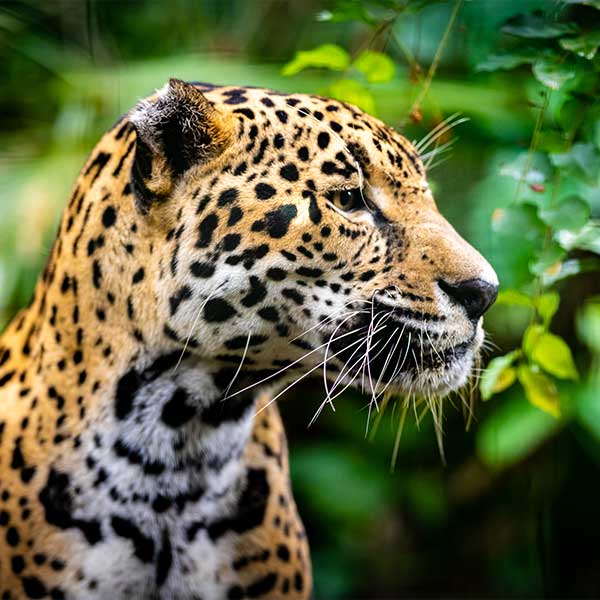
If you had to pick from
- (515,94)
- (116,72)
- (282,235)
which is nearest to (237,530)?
(282,235)

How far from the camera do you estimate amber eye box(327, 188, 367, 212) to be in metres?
2.22

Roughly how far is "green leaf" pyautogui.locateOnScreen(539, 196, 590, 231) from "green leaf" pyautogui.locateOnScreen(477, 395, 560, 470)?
7.73ft

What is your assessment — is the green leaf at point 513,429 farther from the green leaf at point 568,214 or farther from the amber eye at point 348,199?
the amber eye at point 348,199

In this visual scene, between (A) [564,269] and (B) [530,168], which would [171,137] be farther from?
(A) [564,269]

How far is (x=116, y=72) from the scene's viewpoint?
457 centimetres

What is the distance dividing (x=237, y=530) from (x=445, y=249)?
927 millimetres

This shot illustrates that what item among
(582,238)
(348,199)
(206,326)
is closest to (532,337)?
(582,238)

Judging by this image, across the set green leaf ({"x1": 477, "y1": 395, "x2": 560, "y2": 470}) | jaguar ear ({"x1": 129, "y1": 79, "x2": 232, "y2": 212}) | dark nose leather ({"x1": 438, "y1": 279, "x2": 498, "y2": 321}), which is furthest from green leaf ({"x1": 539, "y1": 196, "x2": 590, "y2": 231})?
green leaf ({"x1": 477, "y1": 395, "x2": 560, "y2": 470})

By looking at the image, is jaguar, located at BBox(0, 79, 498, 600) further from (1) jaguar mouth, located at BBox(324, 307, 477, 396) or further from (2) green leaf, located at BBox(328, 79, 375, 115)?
(2) green leaf, located at BBox(328, 79, 375, 115)

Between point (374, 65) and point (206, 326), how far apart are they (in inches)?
34.9

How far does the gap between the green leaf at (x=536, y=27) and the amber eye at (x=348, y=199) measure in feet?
1.75

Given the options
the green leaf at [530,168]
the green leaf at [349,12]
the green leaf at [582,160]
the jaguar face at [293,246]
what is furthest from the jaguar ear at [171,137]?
the green leaf at [582,160]

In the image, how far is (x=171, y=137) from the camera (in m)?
2.19

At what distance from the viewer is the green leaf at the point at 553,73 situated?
218cm
